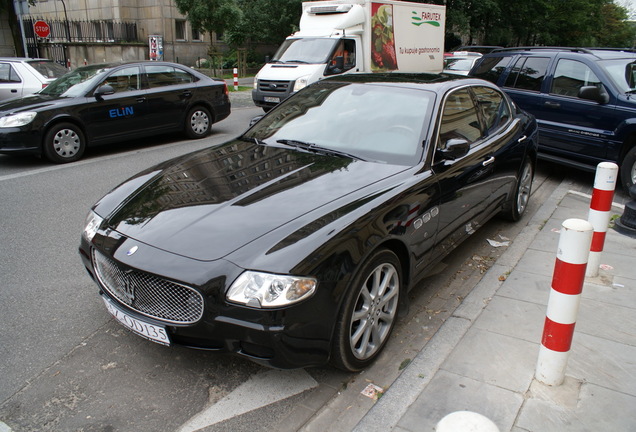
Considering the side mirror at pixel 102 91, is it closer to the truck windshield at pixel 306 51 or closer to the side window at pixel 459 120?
the truck windshield at pixel 306 51

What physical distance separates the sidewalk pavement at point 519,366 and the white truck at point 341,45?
904 cm

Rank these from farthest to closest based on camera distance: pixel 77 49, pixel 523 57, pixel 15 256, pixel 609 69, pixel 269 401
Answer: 1. pixel 77 49
2. pixel 523 57
3. pixel 609 69
4. pixel 15 256
5. pixel 269 401

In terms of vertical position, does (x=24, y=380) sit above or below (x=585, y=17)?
below

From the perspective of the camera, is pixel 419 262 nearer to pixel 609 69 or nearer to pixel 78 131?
pixel 609 69

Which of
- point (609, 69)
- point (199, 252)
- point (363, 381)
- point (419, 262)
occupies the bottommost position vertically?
point (363, 381)

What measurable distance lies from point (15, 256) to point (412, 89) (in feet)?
12.4

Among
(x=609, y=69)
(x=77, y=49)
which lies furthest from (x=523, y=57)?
(x=77, y=49)

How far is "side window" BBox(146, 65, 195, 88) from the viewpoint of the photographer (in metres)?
9.62

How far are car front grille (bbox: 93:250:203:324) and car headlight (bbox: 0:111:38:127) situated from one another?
6011 mm

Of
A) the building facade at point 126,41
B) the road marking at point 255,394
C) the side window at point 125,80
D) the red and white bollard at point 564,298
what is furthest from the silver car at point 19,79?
the building facade at point 126,41

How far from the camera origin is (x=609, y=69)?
7.22 meters

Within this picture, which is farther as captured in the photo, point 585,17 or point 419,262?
point 585,17

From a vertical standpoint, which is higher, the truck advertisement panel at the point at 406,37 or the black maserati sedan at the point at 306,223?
the truck advertisement panel at the point at 406,37

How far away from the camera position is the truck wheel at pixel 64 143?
827 cm
